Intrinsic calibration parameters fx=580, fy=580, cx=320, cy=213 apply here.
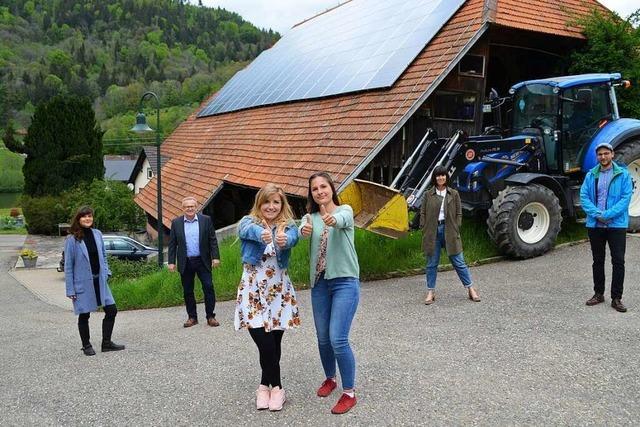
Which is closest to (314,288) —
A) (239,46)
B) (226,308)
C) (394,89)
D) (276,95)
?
Answer: (226,308)

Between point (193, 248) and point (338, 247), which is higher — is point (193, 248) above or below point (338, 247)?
below

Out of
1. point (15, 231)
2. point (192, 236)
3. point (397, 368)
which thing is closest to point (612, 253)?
point (397, 368)

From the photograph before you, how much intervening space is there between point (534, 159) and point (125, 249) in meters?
15.0

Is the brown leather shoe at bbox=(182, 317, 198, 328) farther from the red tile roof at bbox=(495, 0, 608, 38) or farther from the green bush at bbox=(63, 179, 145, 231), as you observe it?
the green bush at bbox=(63, 179, 145, 231)

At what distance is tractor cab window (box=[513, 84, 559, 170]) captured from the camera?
9898 mm

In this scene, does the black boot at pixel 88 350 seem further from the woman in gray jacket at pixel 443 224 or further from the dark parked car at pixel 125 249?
the dark parked car at pixel 125 249

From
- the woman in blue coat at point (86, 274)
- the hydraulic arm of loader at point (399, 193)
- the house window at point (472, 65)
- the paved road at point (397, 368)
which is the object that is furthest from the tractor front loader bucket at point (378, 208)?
the house window at point (472, 65)

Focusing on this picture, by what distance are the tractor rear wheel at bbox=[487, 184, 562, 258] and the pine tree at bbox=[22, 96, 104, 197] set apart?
101ft

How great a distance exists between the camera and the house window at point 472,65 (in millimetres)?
Result: 12570

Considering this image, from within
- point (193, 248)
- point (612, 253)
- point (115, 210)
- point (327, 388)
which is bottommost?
point (115, 210)

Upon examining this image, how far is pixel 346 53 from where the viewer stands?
16.1m

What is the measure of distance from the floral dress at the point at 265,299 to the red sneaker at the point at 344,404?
0.64m

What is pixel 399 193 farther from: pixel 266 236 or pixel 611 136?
pixel 266 236

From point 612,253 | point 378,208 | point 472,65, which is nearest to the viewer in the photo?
point 612,253
